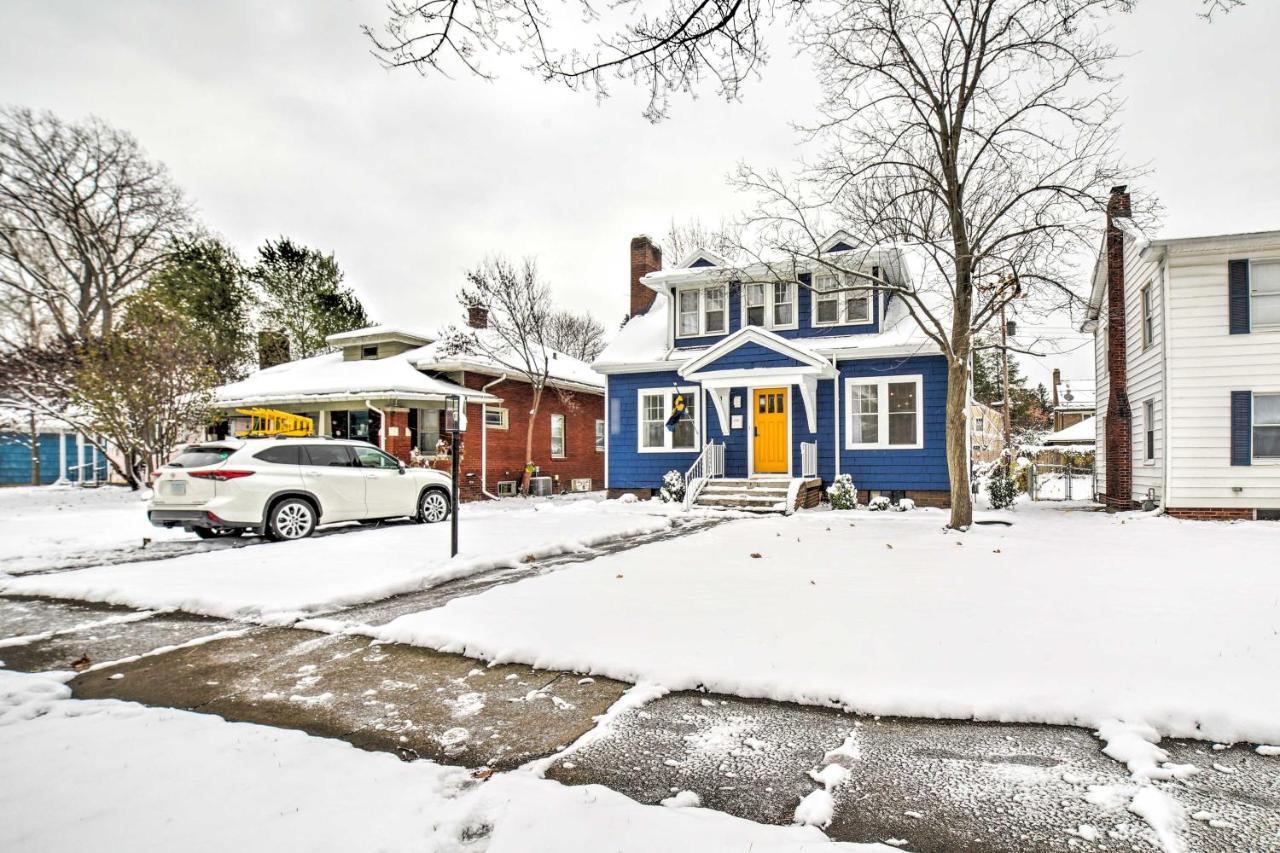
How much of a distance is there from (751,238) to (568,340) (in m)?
31.6

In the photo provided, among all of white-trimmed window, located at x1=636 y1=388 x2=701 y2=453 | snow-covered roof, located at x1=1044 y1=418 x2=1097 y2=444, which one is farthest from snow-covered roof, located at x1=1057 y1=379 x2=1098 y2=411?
white-trimmed window, located at x1=636 y1=388 x2=701 y2=453

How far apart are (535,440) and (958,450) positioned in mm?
13783

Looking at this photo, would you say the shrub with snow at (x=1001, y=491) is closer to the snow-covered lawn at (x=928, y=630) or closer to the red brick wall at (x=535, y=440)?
the snow-covered lawn at (x=928, y=630)

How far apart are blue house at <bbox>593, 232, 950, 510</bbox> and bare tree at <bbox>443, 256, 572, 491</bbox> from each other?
152 inches

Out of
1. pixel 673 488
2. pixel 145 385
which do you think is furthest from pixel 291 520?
pixel 145 385

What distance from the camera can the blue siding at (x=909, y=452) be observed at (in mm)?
14758

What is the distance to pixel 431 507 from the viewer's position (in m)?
12.0

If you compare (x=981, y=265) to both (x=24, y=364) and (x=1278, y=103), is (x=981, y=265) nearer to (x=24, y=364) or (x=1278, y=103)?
(x=1278, y=103)

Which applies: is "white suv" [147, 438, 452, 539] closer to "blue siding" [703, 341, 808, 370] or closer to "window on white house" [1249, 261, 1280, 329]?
"blue siding" [703, 341, 808, 370]

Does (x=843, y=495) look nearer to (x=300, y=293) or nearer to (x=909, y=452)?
(x=909, y=452)

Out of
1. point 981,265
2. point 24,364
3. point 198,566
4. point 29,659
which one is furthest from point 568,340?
point 29,659

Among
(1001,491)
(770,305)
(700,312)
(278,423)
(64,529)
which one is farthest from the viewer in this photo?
(278,423)

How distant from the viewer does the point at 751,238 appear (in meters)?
13.2

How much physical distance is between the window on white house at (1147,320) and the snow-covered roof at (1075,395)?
139ft
